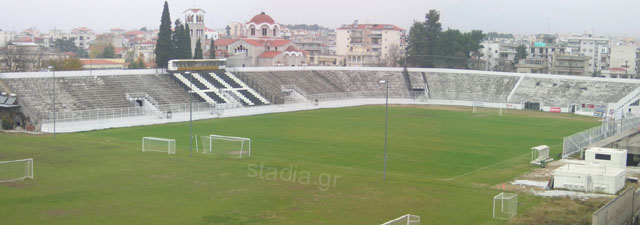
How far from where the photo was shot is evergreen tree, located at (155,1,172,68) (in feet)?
237

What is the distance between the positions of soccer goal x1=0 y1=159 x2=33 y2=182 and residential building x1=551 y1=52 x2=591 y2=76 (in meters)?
84.9

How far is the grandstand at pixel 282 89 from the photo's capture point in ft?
175

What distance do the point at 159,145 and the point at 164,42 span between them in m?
34.9

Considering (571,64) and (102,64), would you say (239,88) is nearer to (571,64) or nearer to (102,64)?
(102,64)

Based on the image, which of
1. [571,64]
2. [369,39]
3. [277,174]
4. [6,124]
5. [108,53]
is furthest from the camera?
A: [108,53]

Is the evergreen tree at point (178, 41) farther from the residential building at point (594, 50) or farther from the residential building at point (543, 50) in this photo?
the residential building at point (594, 50)

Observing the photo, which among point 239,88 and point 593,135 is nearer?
point 593,135

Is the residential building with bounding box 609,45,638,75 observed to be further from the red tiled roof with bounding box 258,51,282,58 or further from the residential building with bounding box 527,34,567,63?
the red tiled roof with bounding box 258,51,282,58

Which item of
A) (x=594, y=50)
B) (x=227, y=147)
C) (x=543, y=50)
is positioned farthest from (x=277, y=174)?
(x=594, y=50)

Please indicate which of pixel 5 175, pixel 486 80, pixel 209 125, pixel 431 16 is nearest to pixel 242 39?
pixel 431 16

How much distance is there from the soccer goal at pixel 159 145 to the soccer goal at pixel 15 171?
27.4 feet

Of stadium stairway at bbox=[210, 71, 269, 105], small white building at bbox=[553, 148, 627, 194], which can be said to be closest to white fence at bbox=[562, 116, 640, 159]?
small white building at bbox=[553, 148, 627, 194]

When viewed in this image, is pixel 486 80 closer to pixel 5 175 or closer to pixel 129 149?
pixel 129 149

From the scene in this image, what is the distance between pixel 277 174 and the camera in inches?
1262
